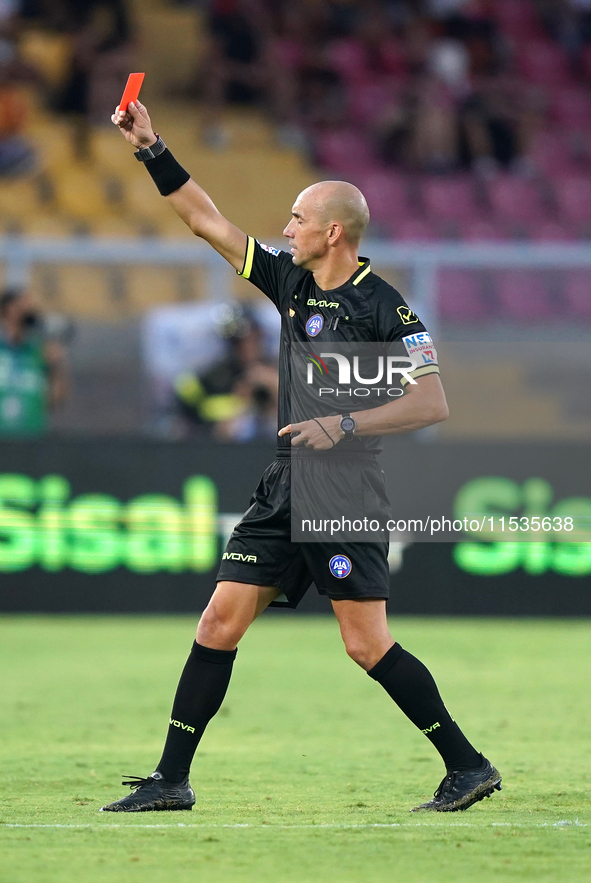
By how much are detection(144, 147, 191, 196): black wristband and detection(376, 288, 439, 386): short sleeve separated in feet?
2.86

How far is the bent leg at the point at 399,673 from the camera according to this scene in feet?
15.0

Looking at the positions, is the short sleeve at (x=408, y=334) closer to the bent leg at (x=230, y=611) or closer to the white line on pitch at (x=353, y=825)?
the bent leg at (x=230, y=611)

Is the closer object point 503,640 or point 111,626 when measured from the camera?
point 503,640

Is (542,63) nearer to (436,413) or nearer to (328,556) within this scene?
(436,413)

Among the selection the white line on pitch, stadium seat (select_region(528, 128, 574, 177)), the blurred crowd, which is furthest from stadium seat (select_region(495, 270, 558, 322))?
the white line on pitch

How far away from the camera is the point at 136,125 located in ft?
15.6

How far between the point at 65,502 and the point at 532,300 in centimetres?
422

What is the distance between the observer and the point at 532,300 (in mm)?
11109

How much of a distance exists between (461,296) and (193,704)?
7.04 m

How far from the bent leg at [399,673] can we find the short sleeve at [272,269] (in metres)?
1.17

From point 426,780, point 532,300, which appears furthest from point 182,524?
point 426,780

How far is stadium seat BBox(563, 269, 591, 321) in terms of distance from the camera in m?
11.1

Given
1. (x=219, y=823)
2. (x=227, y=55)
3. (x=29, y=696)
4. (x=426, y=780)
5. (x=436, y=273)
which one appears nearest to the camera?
(x=219, y=823)

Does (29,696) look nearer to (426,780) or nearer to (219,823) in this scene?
(426,780)
